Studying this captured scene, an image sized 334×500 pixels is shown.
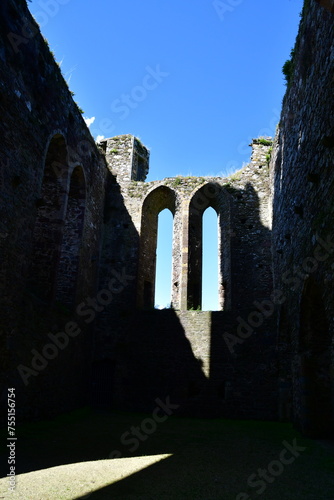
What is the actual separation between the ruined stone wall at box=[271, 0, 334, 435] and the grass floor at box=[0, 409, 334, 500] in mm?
997

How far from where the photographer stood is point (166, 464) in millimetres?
4551

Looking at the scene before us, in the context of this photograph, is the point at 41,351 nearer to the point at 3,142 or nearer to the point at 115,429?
the point at 115,429

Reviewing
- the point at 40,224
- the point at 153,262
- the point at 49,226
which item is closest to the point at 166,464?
the point at 49,226

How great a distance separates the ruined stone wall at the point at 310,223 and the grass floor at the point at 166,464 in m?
1.00

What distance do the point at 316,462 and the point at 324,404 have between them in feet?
6.45

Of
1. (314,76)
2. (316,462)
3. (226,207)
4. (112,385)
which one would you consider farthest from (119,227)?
(316,462)

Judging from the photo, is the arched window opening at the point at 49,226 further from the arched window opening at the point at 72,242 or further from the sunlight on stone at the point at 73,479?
the sunlight on stone at the point at 73,479

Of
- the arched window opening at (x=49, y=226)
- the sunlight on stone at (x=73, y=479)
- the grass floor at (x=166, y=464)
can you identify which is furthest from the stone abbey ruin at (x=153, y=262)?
the sunlight on stone at (x=73, y=479)

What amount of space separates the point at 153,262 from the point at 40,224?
437 cm

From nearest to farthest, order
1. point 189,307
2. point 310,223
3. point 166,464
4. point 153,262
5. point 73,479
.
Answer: point 73,479, point 166,464, point 310,223, point 189,307, point 153,262

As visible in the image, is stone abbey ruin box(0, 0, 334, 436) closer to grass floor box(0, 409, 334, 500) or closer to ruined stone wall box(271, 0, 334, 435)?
ruined stone wall box(271, 0, 334, 435)

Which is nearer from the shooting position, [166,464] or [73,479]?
[73,479]

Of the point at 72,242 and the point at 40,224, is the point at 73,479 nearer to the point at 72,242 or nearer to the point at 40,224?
the point at 40,224

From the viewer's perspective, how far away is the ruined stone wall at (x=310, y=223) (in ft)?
18.0
